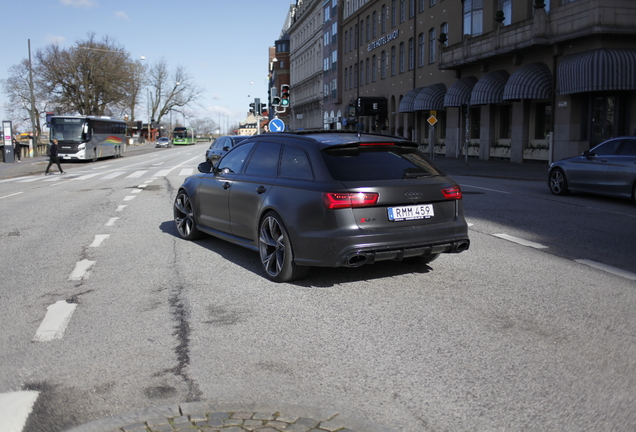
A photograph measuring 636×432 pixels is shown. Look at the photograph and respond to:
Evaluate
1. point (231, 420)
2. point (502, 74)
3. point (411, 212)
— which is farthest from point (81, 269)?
point (502, 74)

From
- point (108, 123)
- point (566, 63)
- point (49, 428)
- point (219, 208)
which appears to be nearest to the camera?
point (49, 428)

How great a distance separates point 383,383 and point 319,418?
62 centimetres

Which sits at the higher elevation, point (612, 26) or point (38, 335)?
point (612, 26)

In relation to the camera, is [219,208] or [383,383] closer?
[383,383]

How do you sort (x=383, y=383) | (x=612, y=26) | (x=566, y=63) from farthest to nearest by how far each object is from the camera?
1. (x=566, y=63)
2. (x=612, y=26)
3. (x=383, y=383)

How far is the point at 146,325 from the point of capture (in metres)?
5.08

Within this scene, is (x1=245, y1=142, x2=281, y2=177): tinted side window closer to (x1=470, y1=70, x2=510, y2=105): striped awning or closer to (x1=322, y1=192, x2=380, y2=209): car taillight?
(x1=322, y1=192, x2=380, y2=209): car taillight

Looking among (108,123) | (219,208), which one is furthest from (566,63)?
(108,123)

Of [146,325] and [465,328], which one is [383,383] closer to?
[465,328]

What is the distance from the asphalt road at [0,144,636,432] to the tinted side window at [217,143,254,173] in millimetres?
1080

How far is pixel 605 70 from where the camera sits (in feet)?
79.2

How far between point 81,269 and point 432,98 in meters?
35.3

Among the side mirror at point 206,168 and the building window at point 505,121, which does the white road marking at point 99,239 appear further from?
the building window at point 505,121

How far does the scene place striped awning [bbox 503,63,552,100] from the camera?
28.4 metres
